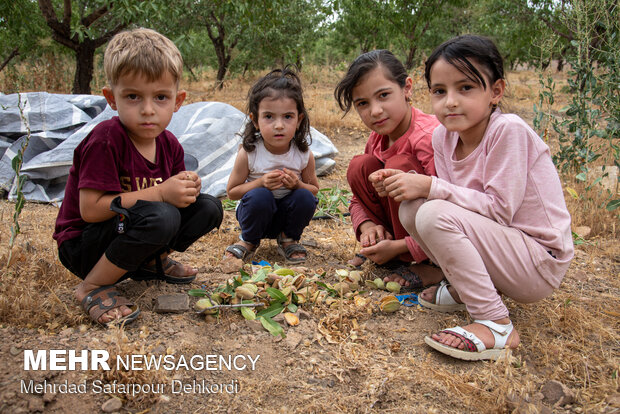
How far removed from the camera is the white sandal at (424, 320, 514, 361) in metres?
1.57

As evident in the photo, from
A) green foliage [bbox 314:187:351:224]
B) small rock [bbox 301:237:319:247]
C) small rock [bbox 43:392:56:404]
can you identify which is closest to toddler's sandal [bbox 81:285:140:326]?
small rock [bbox 43:392:56:404]

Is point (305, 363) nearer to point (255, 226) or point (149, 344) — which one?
point (149, 344)

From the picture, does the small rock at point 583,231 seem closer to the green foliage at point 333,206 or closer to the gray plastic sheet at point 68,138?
the green foliage at point 333,206

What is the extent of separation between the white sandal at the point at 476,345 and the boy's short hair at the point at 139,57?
1.37 m

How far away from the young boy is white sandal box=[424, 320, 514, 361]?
3.50 feet

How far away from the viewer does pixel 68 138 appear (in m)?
3.65

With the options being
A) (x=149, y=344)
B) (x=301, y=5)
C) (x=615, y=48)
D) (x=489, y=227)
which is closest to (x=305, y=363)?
(x=149, y=344)

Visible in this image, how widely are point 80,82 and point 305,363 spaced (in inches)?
243

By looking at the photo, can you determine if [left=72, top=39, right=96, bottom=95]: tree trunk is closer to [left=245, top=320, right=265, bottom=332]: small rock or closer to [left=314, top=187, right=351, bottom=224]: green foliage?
[left=314, top=187, right=351, bottom=224]: green foliage

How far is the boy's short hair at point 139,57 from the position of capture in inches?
66.0

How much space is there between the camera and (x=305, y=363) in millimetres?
1578

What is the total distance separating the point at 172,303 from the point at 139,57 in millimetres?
932

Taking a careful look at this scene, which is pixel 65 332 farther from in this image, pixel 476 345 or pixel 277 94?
pixel 277 94

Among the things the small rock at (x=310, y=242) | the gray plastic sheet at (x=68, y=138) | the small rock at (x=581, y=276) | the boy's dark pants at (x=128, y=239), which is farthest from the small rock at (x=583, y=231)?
the boy's dark pants at (x=128, y=239)
